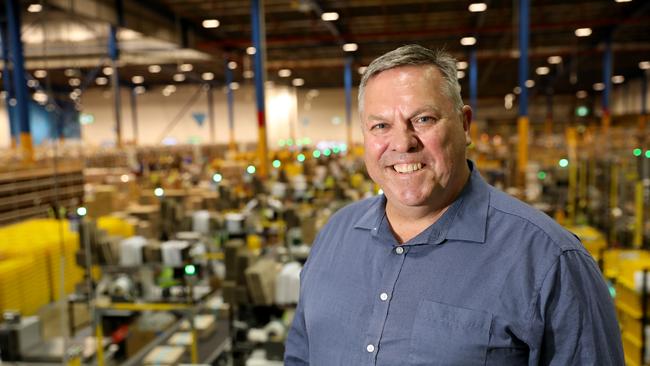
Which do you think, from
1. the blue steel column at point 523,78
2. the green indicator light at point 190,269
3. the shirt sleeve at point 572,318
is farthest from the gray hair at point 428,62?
the blue steel column at point 523,78

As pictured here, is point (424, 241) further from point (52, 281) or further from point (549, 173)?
point (549, 173)

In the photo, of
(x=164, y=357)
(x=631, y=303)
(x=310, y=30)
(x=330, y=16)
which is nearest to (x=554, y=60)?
(x=310, y=30)

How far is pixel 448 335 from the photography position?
1.41 metres

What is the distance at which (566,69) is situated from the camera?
30.9m

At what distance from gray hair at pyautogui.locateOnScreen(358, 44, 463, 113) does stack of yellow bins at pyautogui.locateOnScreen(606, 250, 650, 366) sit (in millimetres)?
4602

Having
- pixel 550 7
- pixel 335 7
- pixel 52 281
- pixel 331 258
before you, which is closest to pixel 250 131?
pixel 335 7

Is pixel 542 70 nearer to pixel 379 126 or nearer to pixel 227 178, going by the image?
pixel 227 178

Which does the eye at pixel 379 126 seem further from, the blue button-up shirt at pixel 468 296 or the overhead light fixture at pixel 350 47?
the overhead light fixture at pixel 350 47

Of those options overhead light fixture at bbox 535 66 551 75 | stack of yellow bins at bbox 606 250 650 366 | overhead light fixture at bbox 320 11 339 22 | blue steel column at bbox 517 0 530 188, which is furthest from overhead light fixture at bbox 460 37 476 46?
stack of yellow bins at bbox 606 250 650 366

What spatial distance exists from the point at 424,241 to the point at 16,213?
13314 mm

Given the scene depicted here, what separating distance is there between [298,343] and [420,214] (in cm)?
65

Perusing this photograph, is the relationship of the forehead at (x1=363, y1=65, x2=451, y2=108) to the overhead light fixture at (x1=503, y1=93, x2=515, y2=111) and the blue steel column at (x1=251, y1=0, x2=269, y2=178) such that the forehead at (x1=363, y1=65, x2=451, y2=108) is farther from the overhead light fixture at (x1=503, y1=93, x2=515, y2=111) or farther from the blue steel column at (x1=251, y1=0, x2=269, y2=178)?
the overhead light fixture at (x1=503, y1=93, x2=515, y2=111)

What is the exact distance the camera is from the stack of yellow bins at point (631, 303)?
17.6ft

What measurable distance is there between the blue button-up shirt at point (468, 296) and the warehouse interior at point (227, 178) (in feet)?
1.97
